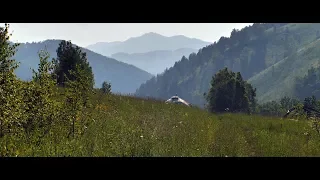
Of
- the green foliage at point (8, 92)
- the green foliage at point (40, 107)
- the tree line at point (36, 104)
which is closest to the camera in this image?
the green foliage at point (8, 92)

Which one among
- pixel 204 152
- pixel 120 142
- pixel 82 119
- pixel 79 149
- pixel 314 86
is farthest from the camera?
pixel 314 86

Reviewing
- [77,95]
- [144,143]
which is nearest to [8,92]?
[77,95]

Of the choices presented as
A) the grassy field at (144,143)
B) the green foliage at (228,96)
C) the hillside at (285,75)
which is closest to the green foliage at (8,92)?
the grassy field at (144,143)

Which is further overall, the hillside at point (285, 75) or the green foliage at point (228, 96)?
the hillside at point (285, 75)

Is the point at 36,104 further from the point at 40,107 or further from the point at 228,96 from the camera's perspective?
the point at 228,96

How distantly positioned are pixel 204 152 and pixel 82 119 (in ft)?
8.44

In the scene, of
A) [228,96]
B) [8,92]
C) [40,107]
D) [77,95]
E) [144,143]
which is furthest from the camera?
[228,96]

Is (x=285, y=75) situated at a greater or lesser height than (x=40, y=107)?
greater

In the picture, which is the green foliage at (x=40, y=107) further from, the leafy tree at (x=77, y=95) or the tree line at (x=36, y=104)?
the leafy tree at (x=77, y=95)

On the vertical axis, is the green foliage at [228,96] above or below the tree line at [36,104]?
above

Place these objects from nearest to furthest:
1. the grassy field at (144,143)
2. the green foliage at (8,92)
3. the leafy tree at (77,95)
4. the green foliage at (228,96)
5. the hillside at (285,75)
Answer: the green foliage at (8,92) → the grassy field at (144,143) → the leafy tree at (77,95) → the green foliage at (228,96) → the hillside at (285,75)
